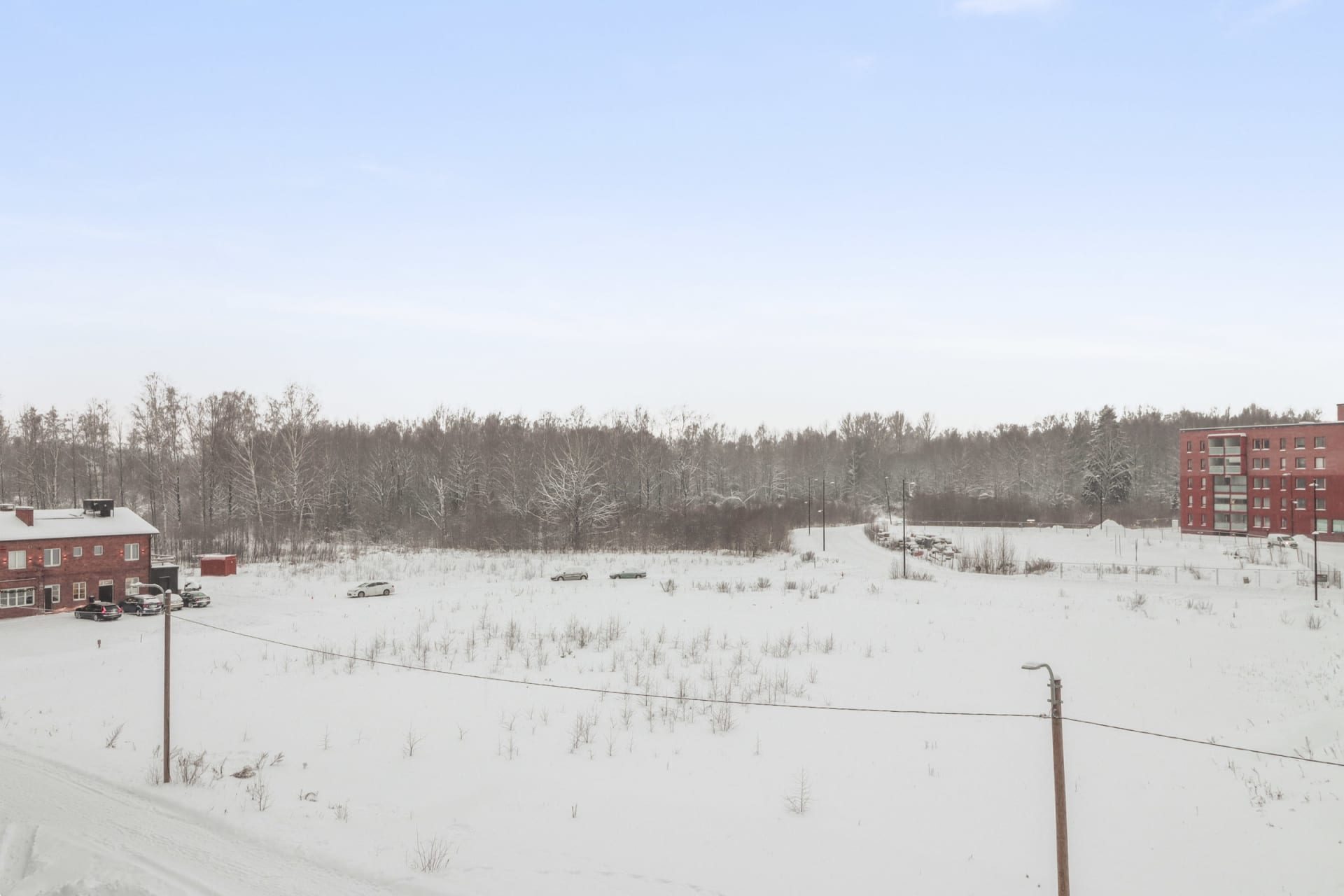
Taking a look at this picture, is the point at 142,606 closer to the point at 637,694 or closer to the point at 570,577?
the point at 570,577

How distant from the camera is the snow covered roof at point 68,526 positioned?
30.6 m

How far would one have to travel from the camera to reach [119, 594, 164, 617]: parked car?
32344 mm

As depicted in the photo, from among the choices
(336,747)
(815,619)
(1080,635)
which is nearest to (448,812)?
(336,747)

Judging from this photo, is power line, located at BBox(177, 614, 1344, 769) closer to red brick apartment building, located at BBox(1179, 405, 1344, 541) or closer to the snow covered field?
the snow covered field

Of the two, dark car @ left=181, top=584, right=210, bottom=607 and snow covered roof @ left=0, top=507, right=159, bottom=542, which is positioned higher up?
snow covered roof @ left=0, top=507, right=159, bottom=542

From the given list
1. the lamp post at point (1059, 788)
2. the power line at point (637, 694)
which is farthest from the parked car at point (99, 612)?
the lamp post at point (1059, 788)

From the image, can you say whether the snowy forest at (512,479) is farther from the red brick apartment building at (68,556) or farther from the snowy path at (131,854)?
the snowy path at (131,854)

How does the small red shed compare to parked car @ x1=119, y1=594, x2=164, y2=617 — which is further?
the small red shed

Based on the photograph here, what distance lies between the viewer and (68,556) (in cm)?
3200

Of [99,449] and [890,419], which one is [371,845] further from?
[890,419]

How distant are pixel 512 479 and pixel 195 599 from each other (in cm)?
4014

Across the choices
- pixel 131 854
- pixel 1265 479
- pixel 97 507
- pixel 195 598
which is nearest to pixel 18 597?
pixel 97 507

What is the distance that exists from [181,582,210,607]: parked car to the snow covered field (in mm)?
2530

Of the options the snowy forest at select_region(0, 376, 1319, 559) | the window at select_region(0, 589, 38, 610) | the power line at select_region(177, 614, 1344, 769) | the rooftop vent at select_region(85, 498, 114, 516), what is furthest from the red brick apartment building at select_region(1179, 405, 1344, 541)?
the window at select_region(0, 589, 38, 610)
